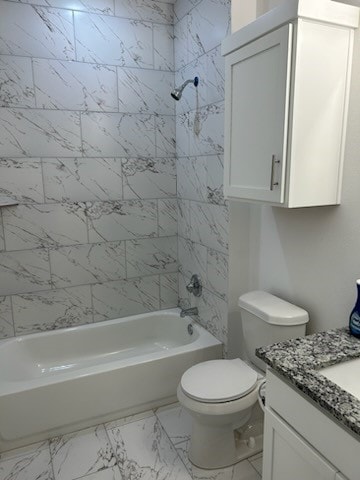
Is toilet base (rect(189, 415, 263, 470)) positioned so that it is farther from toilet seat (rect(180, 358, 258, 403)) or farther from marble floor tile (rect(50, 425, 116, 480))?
marble floor tile (rect(50, 425, 116, 480))

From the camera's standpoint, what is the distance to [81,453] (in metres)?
1.98

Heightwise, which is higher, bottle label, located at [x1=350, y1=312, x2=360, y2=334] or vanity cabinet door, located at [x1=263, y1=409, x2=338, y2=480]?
bottle label, located at [x1=350, y1=312, x2=360, y2=334]

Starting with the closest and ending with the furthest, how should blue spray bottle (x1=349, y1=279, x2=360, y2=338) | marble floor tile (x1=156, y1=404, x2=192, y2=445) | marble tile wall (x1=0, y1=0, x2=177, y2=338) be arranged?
blue spray bottle (x1=349, y1=279, x2=360, y2=338) → marble floor tile (x1=156, y1=404, x2=192, y2=445) → marble tile wall (x1=0, y1=0, x2=177, y2=338)

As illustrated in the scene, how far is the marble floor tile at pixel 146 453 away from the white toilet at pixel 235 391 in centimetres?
12

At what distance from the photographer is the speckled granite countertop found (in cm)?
93

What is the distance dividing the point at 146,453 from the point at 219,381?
64cm

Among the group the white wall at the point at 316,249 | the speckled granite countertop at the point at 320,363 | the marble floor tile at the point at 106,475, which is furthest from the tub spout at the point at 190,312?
the speckled granite countertop at the point at 320,363

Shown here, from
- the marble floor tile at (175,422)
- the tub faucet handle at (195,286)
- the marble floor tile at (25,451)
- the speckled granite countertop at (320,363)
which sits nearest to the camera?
the speckled granite countertop at (320,363)

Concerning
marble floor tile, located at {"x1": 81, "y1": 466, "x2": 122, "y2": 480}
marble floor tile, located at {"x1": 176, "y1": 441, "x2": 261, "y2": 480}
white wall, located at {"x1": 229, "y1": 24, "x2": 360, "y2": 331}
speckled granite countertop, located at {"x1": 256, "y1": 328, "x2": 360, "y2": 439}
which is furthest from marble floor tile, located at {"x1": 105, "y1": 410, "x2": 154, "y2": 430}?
speckled granite countertop, located at {"x1": 256, "y1": 328, "x2": 360, "y2": 439}

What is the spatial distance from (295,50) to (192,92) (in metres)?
1.23

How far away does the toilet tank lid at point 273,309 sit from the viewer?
66.2 inches

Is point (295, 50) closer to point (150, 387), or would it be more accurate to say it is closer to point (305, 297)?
point (305, 297)

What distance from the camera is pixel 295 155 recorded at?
1419mm

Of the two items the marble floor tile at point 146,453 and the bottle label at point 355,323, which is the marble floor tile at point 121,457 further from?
the bottle label at point 355,323
